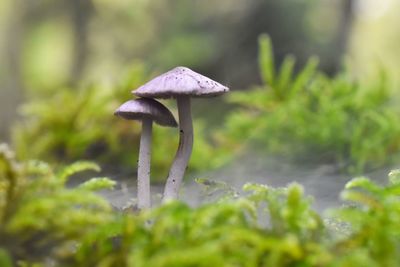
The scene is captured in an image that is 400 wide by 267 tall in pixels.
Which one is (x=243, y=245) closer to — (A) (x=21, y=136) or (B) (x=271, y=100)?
(A) (x=21, y=136)

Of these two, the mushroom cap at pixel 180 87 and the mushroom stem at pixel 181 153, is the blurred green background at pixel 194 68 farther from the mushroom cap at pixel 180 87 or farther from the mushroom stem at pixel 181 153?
the mushroom cap at pixel 180 87

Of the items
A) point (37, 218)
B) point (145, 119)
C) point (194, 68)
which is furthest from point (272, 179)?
point (194, 68)

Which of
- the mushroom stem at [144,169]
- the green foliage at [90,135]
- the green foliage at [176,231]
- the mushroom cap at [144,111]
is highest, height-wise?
the green foliage at [90,135]

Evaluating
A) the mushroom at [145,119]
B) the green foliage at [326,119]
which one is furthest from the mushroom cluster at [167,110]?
the green foliage at [326,119]

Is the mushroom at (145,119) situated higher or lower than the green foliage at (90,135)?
lower

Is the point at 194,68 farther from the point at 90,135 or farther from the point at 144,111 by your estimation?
the point at 144,111

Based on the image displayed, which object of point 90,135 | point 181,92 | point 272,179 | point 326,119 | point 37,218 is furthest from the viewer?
point 326,119

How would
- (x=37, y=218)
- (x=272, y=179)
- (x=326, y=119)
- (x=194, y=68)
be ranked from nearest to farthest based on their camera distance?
1. (x=37, y=218)
2. (x=272, y=179)
3. (x=326, y=119)
4. (x=194, y=68)
